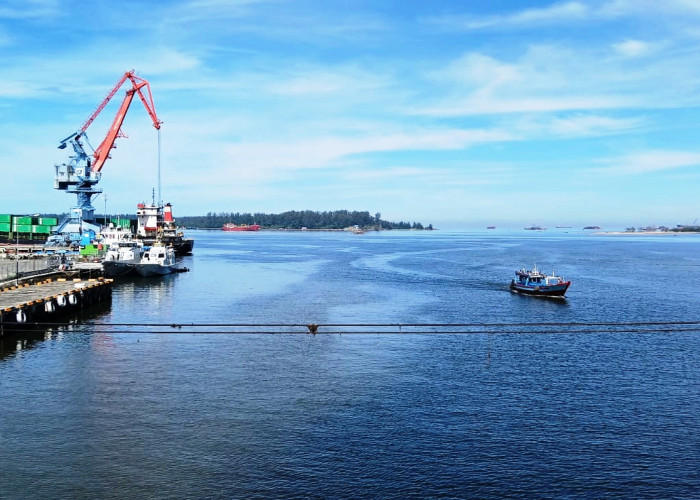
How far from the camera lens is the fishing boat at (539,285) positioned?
6531 cm

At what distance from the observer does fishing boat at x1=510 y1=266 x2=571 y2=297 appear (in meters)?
65.3

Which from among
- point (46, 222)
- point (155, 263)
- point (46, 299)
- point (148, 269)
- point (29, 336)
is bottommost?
point (29, 336)

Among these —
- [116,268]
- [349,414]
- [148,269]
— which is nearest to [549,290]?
[349,414]

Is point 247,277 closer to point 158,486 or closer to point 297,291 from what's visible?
point 297,291

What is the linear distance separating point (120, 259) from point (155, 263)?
4689 mm

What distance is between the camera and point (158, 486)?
19.6 metres

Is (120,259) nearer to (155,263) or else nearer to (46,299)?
(155,263)

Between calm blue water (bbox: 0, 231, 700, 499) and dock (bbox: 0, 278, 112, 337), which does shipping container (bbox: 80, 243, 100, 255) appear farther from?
calm blue water (bbox: 0, 231, 700, 499)

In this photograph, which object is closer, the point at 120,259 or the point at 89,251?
the point at 120,259

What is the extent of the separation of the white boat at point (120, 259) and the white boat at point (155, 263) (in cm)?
83

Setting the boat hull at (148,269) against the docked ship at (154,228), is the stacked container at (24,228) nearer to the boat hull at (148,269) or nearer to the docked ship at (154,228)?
the docked ship at (154,228)

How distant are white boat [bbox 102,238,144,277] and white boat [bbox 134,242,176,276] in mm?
830

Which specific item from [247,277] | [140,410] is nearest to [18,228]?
→ [247,277]

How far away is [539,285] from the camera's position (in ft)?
218
